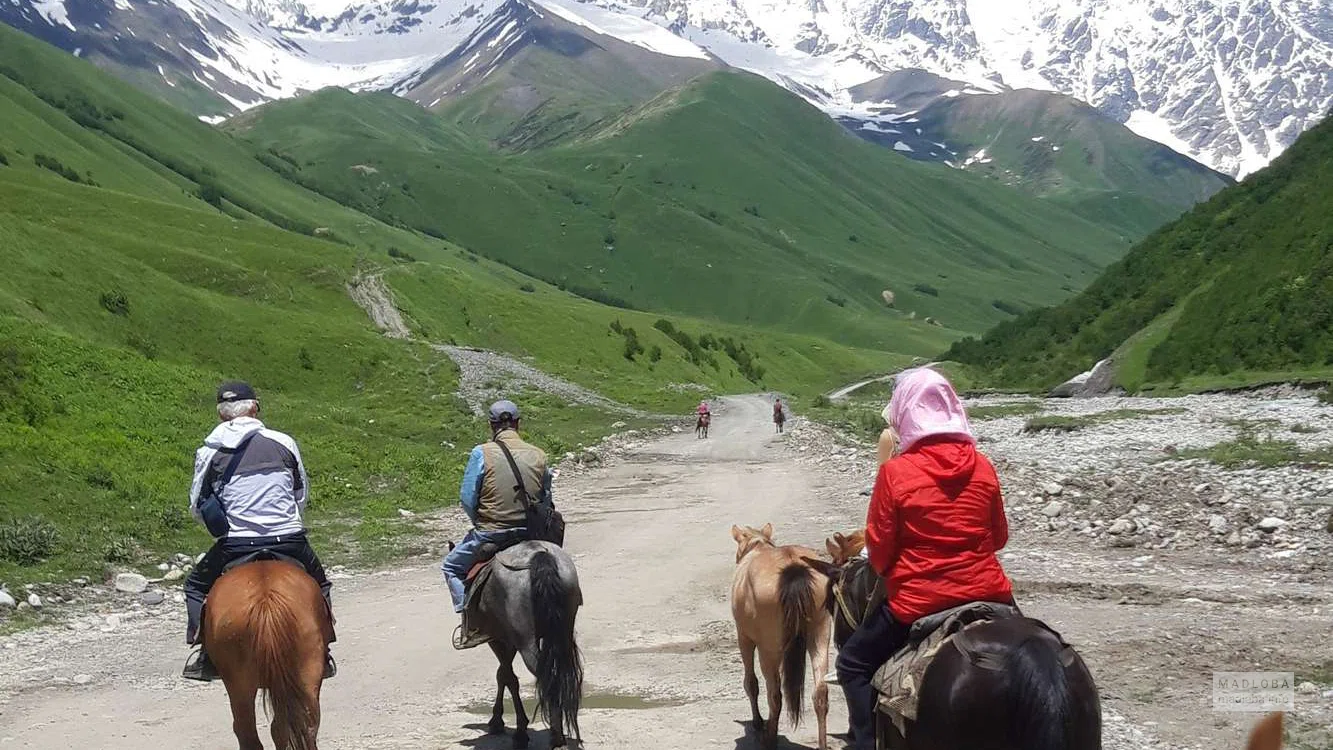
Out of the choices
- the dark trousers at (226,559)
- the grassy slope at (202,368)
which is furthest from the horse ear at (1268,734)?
the grassy slope at (202,368)

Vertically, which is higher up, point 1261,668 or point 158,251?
point 158,251

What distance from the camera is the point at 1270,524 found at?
60.2ft

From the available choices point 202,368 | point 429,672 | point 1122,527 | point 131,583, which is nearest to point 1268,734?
point 429,672

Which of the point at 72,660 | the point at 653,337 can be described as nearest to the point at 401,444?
the point at 72,660

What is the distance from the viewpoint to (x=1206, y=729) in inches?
388

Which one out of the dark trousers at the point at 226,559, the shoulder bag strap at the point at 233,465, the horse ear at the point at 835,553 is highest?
the shoulder bag strap at the point at 233,465

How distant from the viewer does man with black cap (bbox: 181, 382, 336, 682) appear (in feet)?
31.5

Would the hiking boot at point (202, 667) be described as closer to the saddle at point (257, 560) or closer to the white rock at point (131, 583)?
the saddle at point (257, 560)

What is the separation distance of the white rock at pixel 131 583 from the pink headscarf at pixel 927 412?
1515 centimetres

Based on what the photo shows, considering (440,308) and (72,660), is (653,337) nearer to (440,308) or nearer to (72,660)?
(440,308)

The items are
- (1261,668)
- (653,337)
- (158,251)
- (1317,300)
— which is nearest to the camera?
(1261,668)

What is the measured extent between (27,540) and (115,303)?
34.4 meters

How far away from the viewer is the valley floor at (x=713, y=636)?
10.9 m

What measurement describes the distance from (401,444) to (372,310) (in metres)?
42.1
